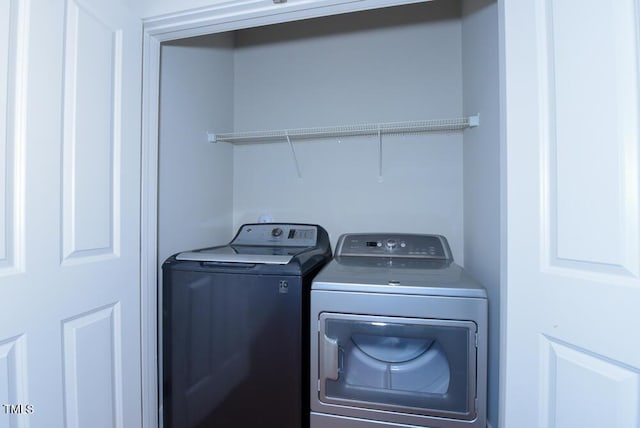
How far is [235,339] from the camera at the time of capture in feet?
4.20

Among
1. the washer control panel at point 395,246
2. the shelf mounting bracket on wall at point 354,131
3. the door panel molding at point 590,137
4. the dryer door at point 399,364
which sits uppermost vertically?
the shelf mounting bracket on wall at point 354,131

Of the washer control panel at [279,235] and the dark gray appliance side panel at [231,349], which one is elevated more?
the washer control panel at [279,235]

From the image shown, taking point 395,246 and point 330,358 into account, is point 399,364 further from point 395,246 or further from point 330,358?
point 395,246

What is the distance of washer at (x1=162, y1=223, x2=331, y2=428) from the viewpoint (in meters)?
1.23

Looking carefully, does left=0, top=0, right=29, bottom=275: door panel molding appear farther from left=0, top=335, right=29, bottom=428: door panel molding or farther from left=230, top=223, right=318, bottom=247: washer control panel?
left=230, top=223, right=318, bottom=247: washer control panel

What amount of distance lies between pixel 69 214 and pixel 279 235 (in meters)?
1.06

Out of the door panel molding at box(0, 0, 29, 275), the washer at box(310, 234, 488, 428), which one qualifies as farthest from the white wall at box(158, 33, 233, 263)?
the washer at box(310, 234, 488, 428)

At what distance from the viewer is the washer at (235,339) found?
1.23 metres

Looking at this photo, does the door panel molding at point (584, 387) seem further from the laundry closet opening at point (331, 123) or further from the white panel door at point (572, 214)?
the laundry closet opening at point (331, 123)

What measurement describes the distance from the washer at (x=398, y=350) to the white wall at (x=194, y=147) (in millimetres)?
887

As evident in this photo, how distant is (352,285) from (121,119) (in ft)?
3.80

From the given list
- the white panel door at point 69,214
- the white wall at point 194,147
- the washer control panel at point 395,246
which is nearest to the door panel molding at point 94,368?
the white panel door at point 69,214

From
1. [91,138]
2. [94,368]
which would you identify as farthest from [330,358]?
[91,138]

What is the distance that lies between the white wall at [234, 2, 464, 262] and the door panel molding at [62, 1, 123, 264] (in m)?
1.12
